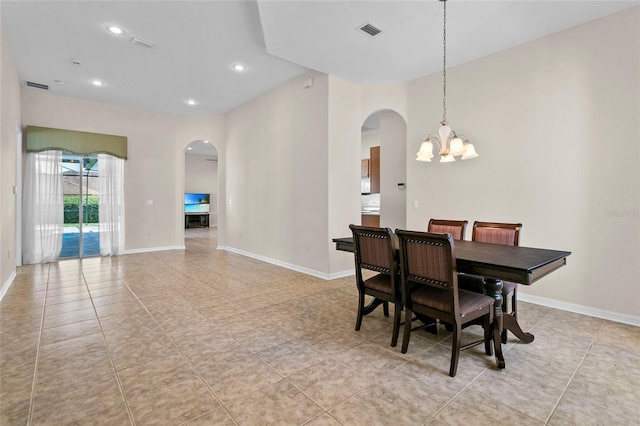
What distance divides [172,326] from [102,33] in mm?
3653

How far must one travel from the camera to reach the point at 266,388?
195 centimetres

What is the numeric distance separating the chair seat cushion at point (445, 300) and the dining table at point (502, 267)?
0.16m

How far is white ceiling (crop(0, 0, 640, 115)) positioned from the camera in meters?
3.07

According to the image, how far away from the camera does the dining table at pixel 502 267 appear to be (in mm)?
1935

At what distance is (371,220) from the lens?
6.80 meters

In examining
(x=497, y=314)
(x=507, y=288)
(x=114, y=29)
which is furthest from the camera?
(x=114, y=29)

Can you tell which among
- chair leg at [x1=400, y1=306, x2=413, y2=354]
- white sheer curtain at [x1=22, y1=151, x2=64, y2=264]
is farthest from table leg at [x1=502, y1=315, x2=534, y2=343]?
white sheer curtain at [x1=22, y1=151, x2=64, y2=264]

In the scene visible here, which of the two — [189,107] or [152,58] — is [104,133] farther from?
[152,58]

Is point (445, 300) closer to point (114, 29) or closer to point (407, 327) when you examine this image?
point (407, 327)

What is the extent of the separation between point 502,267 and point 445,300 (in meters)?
0.44

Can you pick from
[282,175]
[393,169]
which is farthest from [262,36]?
[393,169]

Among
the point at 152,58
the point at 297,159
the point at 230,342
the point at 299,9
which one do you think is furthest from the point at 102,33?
the point at 230,342

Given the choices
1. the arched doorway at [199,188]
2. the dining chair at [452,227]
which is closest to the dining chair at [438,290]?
the dining chair at [452,227]

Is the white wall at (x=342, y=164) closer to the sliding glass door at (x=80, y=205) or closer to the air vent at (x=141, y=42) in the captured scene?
the air vent at (x=141, y=42)
